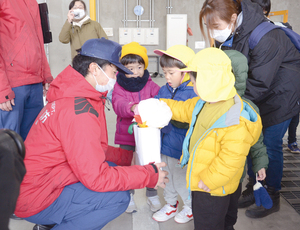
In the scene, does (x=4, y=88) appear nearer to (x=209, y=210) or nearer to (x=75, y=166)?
(x=75, y=166)

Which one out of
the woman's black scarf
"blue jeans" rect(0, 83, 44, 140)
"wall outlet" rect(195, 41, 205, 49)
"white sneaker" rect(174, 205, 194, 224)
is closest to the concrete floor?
"white sneaker" rect(174, 205, 194, 224)

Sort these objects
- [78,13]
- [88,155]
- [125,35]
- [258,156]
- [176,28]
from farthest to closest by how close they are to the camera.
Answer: [125,35] < [176,28] < [78,13] < [258,156] < [88,155]

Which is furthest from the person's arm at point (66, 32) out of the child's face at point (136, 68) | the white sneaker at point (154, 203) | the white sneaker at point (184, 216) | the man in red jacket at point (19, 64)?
the white sneaker at point (184, 216)

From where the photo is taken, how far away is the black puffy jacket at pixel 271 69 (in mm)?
1552

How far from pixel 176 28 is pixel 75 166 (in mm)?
6792

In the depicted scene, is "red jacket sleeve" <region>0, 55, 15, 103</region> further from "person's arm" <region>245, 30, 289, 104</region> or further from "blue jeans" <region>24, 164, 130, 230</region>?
"person's arm" <region>245, 30, 289, 104</region>

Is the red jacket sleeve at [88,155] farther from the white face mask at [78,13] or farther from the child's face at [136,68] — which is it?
the white face mask at [78,13]

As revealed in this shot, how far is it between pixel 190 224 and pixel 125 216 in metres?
0.48

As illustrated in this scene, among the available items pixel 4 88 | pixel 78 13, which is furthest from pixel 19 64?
pixel 78 13

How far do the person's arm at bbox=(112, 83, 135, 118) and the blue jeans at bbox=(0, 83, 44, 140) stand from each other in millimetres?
610

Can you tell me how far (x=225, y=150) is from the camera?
1190 mm

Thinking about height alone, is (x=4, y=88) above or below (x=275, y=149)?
above

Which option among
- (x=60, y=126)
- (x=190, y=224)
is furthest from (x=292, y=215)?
(x=60, y=126)

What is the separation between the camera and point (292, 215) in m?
1.84
